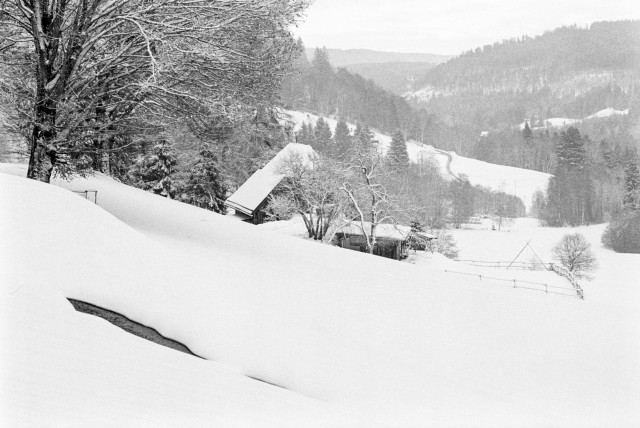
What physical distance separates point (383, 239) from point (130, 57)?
93.3 ft

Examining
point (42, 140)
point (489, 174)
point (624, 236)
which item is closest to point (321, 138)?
point (489, 174)

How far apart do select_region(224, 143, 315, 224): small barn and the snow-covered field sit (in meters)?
27.6

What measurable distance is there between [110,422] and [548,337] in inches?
244

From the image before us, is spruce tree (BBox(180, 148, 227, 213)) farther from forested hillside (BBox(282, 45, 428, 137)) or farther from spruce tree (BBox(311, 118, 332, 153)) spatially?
forested hillside (BBox(282, 45, 428, 137))

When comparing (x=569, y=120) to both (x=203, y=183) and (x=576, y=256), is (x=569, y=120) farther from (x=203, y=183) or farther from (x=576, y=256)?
(x=203, y=183)

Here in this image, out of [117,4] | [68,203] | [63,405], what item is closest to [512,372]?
[63,405]

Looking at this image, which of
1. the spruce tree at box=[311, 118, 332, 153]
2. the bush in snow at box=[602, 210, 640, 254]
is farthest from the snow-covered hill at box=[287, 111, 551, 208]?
the bush in snow at box=[602, 210, 640, 254]

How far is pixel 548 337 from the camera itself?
23.2 ft

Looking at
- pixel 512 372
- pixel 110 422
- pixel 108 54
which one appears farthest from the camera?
pixel 108 54

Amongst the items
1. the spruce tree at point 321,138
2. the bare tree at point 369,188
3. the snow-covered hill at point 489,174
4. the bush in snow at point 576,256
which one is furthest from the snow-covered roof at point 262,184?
the snow-covered hill at point 489,174

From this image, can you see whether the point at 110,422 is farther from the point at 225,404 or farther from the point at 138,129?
the point at 138,129

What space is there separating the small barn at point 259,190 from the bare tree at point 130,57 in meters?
24.5

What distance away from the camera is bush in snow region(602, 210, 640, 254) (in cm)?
6331

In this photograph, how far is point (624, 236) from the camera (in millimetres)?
63750
